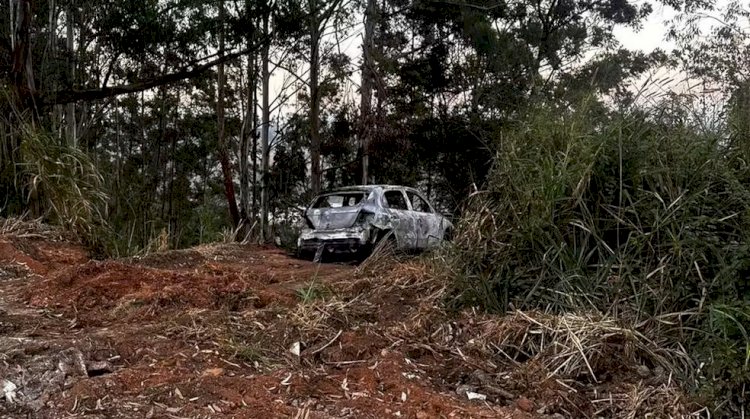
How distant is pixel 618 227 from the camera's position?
4488 millimetres

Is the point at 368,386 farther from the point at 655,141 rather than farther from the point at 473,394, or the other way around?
the point at 655,141

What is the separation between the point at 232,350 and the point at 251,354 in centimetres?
14

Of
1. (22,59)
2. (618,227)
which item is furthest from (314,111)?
(618,227)

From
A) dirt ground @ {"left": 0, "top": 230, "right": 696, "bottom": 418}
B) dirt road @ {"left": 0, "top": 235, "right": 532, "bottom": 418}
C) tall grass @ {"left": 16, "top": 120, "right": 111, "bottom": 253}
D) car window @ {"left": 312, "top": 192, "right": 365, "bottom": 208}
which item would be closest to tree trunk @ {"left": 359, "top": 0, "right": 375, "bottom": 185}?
car window @ {"left": 312, "top": 192, "right": 365, "bottom": 208}

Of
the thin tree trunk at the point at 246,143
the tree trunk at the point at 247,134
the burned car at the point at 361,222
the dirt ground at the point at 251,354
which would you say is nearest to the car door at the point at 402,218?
the burned car at the point at 361,222

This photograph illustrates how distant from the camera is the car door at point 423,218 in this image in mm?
10203

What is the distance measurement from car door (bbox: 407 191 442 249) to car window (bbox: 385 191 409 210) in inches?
8.3

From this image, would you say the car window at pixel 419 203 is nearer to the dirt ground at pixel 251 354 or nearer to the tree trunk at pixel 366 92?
the dirt ground at pixel 251 354

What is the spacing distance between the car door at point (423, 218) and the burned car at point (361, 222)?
2 cm

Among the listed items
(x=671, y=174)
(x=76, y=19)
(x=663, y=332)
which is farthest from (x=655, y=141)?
(x=76, y=19)

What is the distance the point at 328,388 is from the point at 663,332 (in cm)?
216

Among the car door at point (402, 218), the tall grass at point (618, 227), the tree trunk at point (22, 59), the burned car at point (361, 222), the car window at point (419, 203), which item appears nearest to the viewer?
the tall grass at point (618, 227)

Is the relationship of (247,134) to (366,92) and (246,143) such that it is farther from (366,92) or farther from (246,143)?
(366,92)

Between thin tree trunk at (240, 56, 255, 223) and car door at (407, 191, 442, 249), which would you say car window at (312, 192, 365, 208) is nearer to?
car door at (407, 191, 442, 249)
